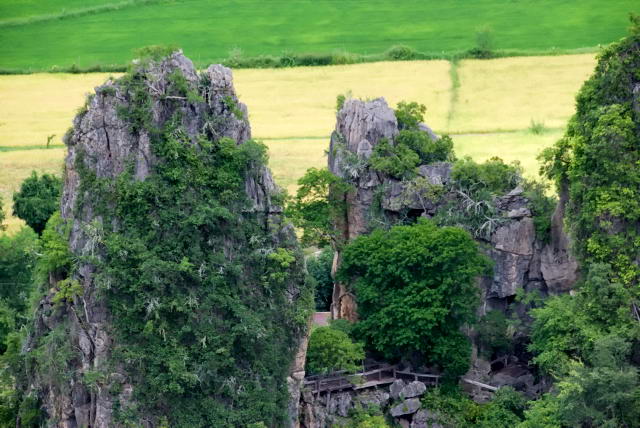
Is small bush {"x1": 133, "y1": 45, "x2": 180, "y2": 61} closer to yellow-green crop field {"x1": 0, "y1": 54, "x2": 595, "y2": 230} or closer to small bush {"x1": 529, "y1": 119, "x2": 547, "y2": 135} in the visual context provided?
yellow-green crop field {"x1": 0, "y1": 54, "x2": 595, "y2": 230}

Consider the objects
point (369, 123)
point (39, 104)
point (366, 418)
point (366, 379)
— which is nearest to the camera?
point (366, 418)

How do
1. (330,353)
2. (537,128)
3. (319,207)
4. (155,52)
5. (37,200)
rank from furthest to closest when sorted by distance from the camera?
(537,128), (37,200), (319,207), (330,353), (155,52)

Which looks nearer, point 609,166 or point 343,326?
point 609,166

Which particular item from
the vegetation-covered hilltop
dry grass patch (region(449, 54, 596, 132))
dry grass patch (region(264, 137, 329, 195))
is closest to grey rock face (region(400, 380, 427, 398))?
the vegetation-covered hilltop

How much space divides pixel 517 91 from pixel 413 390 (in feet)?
176

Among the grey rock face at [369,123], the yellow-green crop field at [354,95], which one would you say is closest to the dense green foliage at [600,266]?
the grey rock face at [369,123]

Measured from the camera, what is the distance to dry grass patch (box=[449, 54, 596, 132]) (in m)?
111

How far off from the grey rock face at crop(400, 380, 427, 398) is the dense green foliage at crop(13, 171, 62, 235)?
31961mm

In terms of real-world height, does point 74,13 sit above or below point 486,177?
above

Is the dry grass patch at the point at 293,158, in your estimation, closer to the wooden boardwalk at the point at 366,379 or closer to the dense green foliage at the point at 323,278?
the dense green foliage at the point at 323,278

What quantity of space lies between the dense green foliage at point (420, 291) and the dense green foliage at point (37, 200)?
27850mm

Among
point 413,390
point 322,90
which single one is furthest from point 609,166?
point 322,90

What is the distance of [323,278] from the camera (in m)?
84.8

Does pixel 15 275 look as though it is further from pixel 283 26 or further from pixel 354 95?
pixel 283 26
